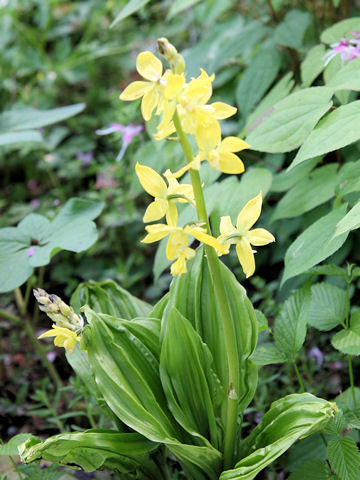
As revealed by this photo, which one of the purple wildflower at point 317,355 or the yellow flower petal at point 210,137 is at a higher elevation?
the yellow flower petal at point 210,137

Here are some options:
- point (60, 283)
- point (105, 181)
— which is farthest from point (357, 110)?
point (60, 283)

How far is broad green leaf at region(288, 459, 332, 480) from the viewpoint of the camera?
1.02 m

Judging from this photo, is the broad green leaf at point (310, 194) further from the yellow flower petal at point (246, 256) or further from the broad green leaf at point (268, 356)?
the yellow flower petal at point (246, 256)

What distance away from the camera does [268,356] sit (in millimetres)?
1125

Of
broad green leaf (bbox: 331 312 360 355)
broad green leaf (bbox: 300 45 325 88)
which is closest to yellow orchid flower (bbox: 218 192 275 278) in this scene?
broad green leaf (bbox: 331 312 360 355)

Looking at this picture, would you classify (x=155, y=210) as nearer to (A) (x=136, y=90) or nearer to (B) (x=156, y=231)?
(B) (x=156, y=231)

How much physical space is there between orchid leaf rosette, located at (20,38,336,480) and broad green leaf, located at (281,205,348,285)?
6.0 inches

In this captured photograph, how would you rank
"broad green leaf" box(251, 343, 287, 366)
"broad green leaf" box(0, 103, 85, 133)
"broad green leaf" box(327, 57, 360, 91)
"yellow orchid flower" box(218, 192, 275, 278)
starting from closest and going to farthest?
"yellow orchid flower" box(218, 192, 275, 278), "broad green leaf" box(251, 343, 287, 366), "broad green leaf" box(327, 57, 360, 91), "broad green leaf" box(0, 103, 85, 133)

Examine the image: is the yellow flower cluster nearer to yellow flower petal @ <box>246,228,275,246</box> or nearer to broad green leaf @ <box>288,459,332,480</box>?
yellow flower petal @ <box>246,228,275,246</box>

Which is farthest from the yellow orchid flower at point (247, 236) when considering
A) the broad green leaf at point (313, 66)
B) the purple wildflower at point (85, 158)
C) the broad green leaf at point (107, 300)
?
the purple wildflower at point (85, 158)

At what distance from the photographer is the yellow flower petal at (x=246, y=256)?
854 millimetres

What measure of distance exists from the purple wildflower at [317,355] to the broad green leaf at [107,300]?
588 millimetres

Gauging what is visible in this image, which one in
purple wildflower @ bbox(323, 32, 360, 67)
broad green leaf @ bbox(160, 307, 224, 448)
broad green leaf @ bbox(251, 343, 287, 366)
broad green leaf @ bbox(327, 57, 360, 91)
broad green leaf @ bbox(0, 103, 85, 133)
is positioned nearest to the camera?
broad green leaf @ bbox(160, 307, 224, 448)

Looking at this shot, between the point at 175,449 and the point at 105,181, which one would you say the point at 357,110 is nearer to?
the point at 175,449
